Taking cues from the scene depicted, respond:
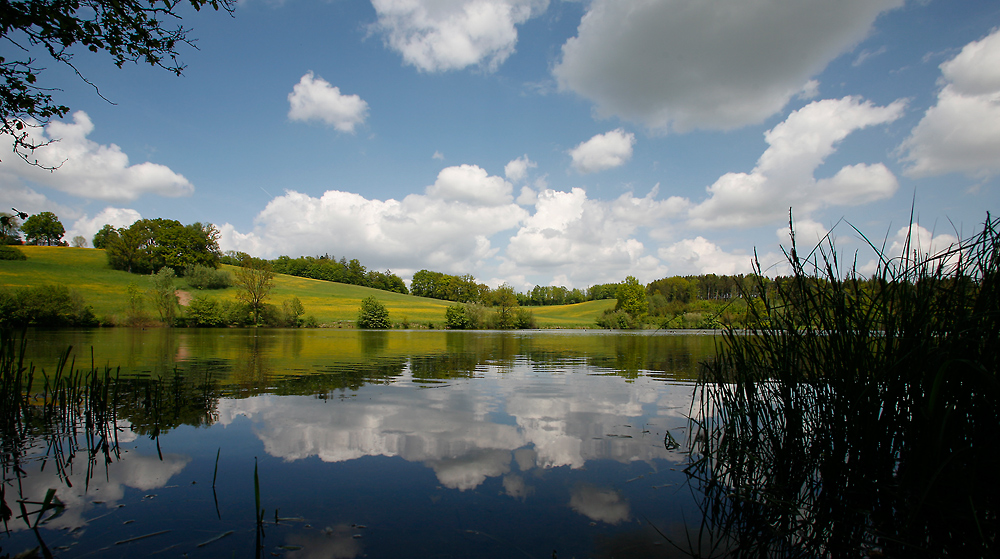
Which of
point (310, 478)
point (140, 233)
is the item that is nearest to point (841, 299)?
point (310, 478)

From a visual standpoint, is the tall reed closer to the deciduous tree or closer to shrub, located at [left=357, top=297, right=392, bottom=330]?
the deciduous tree

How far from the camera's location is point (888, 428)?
3.96 m

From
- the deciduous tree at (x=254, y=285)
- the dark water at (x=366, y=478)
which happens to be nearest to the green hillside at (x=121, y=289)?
the deciduous tree at (x=254, y=285)

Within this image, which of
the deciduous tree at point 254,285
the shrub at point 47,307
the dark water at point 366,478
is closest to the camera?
the dark water at point 366,478

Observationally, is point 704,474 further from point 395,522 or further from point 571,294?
point 571,294

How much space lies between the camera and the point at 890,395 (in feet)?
12.4

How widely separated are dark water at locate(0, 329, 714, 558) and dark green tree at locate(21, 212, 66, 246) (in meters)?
119

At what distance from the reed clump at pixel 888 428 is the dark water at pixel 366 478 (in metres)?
0.94

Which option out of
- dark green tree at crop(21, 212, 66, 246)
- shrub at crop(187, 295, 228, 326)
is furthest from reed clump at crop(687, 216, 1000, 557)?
dark green tree at crop(21, 212, 66, 246)

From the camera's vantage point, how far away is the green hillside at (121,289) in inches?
2457

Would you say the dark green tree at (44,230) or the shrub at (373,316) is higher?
the dark green tree at (44,230)

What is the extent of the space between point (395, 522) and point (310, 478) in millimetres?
1834

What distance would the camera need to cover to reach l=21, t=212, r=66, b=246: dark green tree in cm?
9238

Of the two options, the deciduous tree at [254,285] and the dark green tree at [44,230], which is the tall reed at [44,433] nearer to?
the deciduous tree at [254,285]
